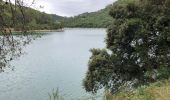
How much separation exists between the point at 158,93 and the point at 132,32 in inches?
563

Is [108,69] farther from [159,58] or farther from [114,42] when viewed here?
[159,58]

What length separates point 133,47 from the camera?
77.2ft

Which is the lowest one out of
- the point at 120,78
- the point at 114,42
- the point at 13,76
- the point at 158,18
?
the point at 13,76

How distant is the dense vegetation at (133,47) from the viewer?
74.1 ft

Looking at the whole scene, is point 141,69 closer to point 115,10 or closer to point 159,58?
point 159,58

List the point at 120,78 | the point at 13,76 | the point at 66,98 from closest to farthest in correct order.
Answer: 1. the point at 120,78
2. the point at 66,98
3. the point at 13,76

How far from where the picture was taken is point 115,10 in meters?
24.7

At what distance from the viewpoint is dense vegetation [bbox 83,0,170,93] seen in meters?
22.6

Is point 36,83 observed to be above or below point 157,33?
below

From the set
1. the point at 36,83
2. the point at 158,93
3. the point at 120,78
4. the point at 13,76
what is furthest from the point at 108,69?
the point at 13,76

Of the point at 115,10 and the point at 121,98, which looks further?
the point at 115,10

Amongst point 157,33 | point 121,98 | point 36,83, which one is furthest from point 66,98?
point 121,98

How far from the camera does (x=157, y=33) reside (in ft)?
74.5

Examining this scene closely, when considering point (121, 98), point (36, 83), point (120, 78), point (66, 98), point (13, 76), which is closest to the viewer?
point (121, 98)
